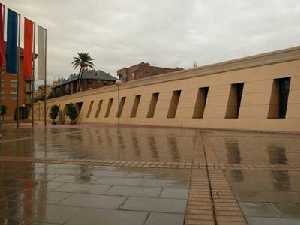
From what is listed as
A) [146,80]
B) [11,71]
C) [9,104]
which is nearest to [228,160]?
[11,71]

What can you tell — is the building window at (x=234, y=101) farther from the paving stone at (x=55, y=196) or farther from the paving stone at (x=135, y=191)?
the paving stone at (x=55, y=196)

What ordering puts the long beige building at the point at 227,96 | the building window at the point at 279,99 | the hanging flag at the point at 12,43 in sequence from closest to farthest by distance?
the long beige building at the point at 227,96
the building window at the point at 279,99
the hanging flag at the point at 12,43

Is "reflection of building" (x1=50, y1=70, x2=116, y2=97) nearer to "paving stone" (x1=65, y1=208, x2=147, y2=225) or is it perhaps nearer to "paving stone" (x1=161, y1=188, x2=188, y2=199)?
"paving stone" (x1=161, y1=188, x2=188, y2=199)

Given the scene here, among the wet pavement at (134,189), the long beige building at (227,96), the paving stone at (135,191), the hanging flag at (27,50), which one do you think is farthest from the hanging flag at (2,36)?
the paving stone at (135,191)

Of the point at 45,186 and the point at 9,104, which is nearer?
the point at 45,186

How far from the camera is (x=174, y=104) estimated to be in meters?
39.6

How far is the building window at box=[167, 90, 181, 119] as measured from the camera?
129ft

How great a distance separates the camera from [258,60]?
28.5 metres

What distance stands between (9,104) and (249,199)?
86473 mm

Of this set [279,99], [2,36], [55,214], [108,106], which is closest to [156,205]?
[55,214]

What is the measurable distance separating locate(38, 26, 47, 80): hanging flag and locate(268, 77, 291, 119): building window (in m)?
20.3

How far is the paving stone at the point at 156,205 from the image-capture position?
534 centimetres

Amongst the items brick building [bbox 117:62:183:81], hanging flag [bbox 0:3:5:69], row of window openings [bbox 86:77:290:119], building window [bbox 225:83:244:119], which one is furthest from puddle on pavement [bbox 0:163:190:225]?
brick building [bbox 117:62:183:81]

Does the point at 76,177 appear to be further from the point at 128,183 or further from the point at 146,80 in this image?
the point at 146,80
